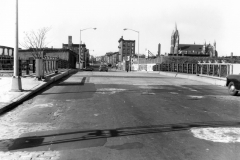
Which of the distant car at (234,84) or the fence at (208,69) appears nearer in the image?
the distant car at (234,84)

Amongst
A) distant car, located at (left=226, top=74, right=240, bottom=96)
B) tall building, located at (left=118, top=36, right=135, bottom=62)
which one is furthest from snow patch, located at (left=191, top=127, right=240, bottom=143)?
tall building, located at (left=118, top=36, right=135, bottom=62)

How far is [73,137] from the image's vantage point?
19.0ft

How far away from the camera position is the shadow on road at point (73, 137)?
17.0 feet

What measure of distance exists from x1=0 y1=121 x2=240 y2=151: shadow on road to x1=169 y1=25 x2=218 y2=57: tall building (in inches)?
6392

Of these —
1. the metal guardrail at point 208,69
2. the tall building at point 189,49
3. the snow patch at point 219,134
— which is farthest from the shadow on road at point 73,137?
the tall building at point 189,49

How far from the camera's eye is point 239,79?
12.6m

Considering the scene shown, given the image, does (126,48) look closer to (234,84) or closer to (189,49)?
(189,49)

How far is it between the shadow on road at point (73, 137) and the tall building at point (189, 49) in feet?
533

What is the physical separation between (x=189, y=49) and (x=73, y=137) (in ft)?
596

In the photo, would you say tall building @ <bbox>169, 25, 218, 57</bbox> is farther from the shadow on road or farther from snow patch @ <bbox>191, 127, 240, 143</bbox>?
the shadow on road

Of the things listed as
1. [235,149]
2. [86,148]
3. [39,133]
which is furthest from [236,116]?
[39,133]

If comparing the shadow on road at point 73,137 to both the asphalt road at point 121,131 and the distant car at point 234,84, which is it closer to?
the asphalt road at point 121,131

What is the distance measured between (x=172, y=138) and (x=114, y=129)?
4.98 feet

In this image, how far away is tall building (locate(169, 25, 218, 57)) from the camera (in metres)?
168
